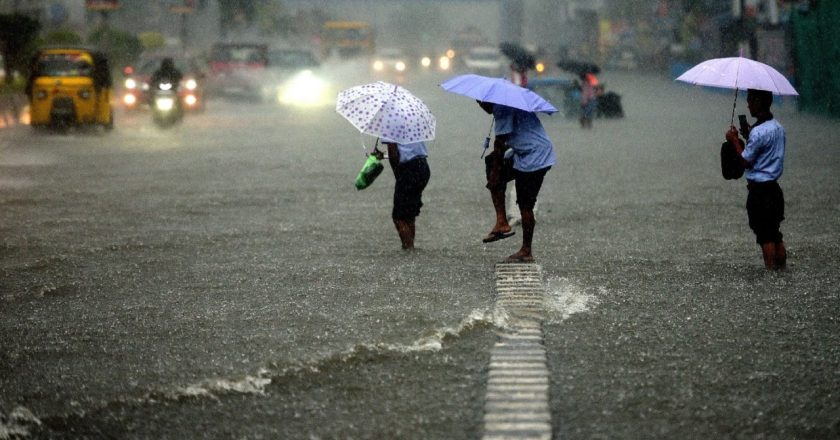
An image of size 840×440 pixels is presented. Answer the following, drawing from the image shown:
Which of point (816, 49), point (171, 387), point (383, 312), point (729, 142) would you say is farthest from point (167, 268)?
point (816, 49)

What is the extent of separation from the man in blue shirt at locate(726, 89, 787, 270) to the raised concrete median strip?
183 cm

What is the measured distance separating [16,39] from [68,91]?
1240 cm

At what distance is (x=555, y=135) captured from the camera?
24.2 metres

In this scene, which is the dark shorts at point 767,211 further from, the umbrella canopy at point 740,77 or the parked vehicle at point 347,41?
the parked vehicle at point 347,41

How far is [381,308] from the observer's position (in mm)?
7930

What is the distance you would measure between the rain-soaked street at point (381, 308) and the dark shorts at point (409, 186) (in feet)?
1.13

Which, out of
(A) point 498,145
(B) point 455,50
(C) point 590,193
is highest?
(A) point 498,145

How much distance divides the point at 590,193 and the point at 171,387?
8.98 m

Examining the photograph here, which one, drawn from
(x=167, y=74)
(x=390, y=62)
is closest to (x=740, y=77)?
(x=167, y=74)

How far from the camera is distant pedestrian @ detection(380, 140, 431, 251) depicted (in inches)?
401

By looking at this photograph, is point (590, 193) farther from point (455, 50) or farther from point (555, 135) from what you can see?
point (455, 50)

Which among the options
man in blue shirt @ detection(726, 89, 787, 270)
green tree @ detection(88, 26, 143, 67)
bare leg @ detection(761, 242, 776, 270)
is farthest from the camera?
green tree @ detection(88, 26, 143, 67)

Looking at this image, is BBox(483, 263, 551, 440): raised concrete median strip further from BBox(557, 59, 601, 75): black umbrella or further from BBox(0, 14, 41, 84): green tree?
BBox(0, 14, 41, 84): green tree

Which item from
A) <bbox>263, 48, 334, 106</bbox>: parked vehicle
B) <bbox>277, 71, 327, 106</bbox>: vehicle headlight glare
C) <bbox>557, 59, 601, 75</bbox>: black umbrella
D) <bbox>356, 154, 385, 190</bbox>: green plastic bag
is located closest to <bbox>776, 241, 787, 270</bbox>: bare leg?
<bbox>356, 154, 385, 190</bbox>: green plastic bag
